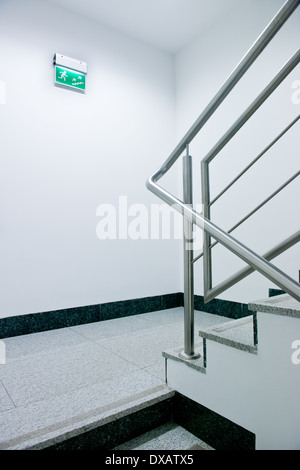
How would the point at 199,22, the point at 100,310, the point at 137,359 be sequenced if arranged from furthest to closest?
1. the point at 199,22
2. the point at 100,310
3. the point at 137,359

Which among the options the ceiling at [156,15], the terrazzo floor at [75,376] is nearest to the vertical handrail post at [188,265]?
the terrazzo floor at [75,376]

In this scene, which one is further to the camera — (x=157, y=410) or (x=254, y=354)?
(x=157, y=410)

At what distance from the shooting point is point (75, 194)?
272cm

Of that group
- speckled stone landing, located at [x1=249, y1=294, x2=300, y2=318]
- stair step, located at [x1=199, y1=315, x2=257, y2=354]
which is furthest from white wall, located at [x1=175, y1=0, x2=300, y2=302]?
speckled stone landing, located at [x1=249, y1=294, x2=300, y2=318]

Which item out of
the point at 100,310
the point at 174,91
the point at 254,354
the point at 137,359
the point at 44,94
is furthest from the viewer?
the point at 174,91

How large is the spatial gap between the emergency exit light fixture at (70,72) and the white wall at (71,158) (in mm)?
60

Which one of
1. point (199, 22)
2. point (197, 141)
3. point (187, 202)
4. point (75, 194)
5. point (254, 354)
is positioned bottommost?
point (254, 354)

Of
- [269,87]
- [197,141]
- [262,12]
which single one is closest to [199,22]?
[262,12]

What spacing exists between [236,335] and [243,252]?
17.0 inches

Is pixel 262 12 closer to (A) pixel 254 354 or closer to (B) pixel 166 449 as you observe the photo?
(A) pixel 254 354

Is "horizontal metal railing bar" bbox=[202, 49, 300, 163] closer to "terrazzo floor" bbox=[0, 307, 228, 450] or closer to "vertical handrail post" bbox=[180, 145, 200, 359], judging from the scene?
"vertical handrail post" bbox=[180, 145, 200, 359]

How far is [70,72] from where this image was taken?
267cm

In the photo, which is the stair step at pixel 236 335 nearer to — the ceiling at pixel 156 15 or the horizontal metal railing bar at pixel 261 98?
the horizontal metal railing bar at pixel 261 98

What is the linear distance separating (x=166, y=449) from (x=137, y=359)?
61cm
